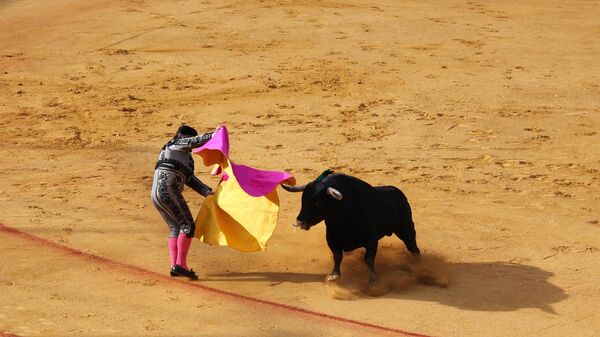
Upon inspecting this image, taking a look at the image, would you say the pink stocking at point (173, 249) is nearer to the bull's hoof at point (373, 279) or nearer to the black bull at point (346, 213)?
the black bull at point (346, 213)

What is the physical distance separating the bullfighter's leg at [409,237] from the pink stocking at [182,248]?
171cm

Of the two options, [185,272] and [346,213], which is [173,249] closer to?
[185,272]

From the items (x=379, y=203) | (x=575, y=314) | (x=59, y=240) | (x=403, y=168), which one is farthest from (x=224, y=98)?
(x=575, y=314)

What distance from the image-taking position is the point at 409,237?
10.1 m

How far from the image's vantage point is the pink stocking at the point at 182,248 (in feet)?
32.4

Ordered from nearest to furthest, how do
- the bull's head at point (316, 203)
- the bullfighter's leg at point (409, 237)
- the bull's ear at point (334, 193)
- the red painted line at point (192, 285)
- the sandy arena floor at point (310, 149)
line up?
the red painted line at point (192, 285), the bull's ear at point (334, 193), the bull's head at point (316, 203), the sandy arena floor at point (310, 149), the bullfighter's leg at point (409, 237)

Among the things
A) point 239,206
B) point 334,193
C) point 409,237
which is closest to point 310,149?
point 409,237

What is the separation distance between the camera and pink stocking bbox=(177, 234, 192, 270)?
987 cm

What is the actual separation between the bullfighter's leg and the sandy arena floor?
13 cm

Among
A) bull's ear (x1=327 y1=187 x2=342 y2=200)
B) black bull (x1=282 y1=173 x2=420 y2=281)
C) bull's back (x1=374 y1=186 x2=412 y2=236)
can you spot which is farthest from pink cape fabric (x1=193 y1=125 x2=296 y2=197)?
bull's back (x1=374 y1=186 x2=412 y2=236)

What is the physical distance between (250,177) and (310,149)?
386 cm

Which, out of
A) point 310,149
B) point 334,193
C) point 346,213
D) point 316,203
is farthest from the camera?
point 310,149

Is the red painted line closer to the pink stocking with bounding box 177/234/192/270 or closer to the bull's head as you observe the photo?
the pink stocking with bounding box 177/234/192/270

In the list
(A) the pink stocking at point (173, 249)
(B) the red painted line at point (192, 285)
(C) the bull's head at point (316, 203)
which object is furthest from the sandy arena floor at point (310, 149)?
(C) the bull's head at point (316, 203)
